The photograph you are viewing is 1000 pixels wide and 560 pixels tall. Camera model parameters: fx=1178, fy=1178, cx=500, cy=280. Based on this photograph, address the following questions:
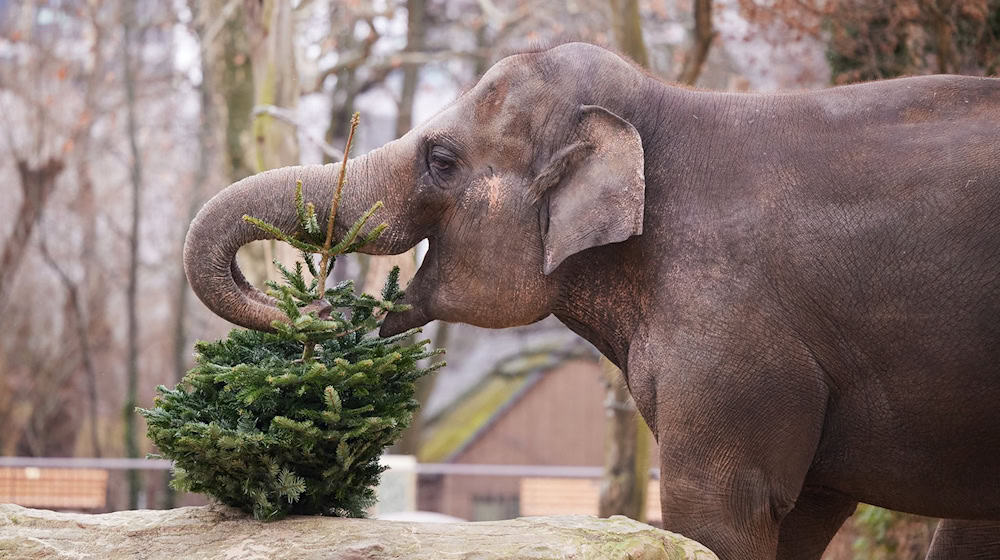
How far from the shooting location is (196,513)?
12.2 ft

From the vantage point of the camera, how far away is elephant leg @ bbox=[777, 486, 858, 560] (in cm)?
429

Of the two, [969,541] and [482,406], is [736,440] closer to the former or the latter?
[969,541]

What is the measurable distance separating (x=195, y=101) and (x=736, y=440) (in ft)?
73.0

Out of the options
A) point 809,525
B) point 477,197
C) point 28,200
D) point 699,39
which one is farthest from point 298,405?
point 28,200

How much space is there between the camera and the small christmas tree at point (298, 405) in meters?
3.52

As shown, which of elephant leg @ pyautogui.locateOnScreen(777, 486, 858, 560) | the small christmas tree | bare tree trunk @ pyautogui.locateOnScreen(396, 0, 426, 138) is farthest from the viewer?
bare tree trunk @ pyautogui.locateOnScreen(396, 0, 426, 138)

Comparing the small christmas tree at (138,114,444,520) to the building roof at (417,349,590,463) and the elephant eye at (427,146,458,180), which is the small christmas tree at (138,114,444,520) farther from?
the building roof at (417,349,590,463)

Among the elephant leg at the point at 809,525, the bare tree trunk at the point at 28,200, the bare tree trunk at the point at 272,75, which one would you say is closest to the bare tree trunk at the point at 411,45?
the bare tree trunk at the point at 28,200

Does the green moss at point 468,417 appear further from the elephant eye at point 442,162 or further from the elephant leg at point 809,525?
the elephant eye at point 442,162

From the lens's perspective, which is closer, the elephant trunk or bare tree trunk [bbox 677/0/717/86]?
the elephant trunk

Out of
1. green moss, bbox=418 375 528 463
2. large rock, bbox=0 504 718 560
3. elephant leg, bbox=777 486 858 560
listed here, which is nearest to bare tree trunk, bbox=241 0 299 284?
large rock, bbox=0 504 718 560

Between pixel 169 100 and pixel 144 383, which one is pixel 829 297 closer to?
pixel 169 100

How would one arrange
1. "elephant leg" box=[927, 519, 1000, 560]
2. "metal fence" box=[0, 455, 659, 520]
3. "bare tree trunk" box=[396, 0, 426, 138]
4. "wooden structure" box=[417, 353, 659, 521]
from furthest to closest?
"wooden structure" box=[417, 353, 659, 521], "bare tree trunk" box=[396, 0, 426, 138], "metal fence" box=[0, 455, 659, 520], "elephant leg" box=[927, 519, 1000, 560]

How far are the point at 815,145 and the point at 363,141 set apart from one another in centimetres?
1972
